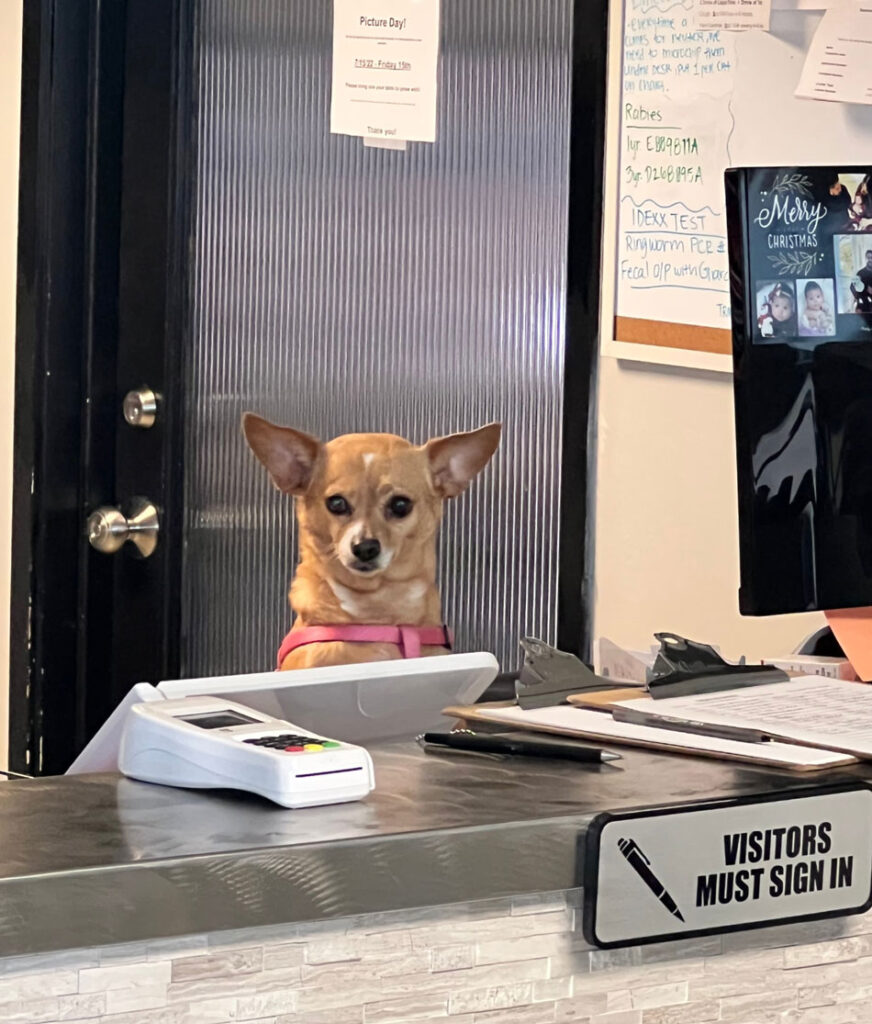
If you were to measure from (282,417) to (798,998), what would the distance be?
6.32ft

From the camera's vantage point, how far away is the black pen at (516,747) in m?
1.05

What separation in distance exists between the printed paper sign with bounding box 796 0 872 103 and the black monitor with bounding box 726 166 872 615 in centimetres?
83

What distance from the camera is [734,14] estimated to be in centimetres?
220

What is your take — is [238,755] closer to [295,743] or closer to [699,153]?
[295,743]

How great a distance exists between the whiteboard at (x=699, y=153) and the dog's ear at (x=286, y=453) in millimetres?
552

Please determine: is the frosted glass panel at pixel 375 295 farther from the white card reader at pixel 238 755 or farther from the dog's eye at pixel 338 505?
the white card reader at pixel 238 755

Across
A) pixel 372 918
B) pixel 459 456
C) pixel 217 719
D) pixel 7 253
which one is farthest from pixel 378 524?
pixel 372 918

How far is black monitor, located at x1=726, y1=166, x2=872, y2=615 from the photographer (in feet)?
4.22

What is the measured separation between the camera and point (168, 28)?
2.97 m

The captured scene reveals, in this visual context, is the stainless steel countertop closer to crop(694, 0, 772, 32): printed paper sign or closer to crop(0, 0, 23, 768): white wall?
crop(694, 0, 772, 32): printed paper sign

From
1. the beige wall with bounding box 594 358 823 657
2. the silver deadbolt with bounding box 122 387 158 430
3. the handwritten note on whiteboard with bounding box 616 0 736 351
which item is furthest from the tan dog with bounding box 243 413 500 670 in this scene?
the silver deadbolt with bounding box 122 387 158 430

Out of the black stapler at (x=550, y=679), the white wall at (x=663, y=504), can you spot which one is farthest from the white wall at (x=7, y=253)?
the black stapler at (x=550, y=679)

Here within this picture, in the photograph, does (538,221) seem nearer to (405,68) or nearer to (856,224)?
(405,68)

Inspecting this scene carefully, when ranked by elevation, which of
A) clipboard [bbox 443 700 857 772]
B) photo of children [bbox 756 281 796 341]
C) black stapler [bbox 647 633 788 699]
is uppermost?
photo of children [bbox 756 281 796 341]
